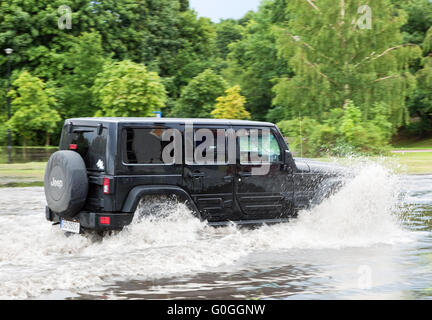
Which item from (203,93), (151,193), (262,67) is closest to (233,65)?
(262,67)

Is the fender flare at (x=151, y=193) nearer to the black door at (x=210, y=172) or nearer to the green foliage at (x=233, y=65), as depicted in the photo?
the black door at (x=210, y=172)

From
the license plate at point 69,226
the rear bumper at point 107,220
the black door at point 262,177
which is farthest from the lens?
the black door at point 262,177

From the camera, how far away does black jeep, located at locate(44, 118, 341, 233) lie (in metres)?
8.39

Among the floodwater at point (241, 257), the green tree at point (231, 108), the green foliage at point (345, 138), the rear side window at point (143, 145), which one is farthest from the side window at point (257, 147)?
the green tree at point (231, 108)

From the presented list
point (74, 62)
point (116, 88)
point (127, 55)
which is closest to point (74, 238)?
point (116, 88)

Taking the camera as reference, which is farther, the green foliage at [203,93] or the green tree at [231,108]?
the green foliage at [203,93]

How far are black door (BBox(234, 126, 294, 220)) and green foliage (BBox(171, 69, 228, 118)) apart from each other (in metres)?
39.4

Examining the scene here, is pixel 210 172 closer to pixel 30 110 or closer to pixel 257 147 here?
pixel 257 147

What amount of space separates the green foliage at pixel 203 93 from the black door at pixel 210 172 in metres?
39.9

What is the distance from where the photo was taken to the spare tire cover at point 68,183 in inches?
328

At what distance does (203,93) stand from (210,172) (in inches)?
1608

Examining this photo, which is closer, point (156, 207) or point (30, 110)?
point (156, 207)

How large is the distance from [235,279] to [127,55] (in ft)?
161

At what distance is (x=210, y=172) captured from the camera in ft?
30.0
